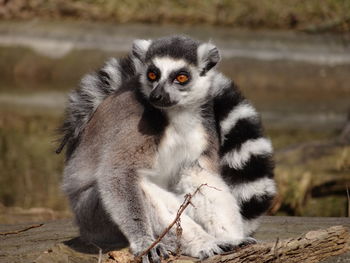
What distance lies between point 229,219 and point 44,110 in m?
6.08

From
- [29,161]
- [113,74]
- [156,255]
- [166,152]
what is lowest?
[29,161]

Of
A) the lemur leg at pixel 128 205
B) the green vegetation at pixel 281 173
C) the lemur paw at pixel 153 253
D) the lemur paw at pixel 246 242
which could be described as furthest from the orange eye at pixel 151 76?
the green vegetation at pixel 281 173

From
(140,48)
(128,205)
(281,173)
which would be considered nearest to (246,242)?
(128,205)

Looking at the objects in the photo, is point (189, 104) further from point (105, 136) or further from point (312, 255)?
point (312, 255)

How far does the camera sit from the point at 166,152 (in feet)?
17.1

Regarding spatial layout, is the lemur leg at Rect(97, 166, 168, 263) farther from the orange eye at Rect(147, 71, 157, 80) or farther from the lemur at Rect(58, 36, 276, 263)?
the orange eye at Rect(147, 71, 157, 80)

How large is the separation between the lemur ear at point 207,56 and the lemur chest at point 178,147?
1.34ft

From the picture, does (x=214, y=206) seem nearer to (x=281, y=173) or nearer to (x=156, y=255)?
(x=156, y=255)

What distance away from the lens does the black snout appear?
509 cm

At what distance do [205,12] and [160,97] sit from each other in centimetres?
A: 806

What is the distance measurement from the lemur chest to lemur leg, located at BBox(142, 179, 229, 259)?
0.18m

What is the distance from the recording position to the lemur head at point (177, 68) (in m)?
5.31

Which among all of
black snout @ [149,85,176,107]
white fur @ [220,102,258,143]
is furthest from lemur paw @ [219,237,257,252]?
black snout @ [149,85,176,107]

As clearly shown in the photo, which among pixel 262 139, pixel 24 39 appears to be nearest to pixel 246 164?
pixel 262 139
